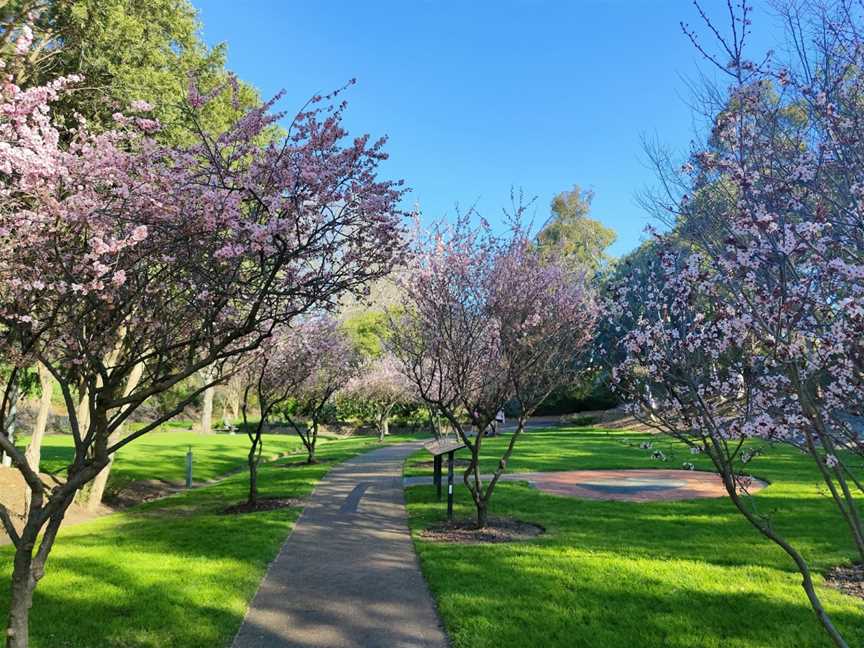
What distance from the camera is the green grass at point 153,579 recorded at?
5555mm

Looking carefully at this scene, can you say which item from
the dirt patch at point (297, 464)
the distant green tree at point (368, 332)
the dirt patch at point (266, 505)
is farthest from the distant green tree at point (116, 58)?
the distant green tree at point (368, 332)

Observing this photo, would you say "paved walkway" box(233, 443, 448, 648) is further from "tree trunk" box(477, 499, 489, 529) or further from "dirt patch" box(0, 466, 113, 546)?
"dirt patch" box(0, 466, 113, 546)

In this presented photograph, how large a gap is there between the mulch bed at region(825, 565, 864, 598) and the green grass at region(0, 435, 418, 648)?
652 cm

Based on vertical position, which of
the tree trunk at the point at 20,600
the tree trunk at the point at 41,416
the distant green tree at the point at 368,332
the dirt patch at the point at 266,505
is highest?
the distant green tree at the point at 368,332

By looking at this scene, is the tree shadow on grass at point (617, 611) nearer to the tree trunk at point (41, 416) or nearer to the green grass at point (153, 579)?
the green grass at point (153, 579)

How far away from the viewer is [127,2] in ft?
39.9

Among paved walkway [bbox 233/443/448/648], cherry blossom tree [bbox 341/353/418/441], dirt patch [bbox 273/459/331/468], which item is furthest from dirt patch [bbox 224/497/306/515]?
cherry blossom tree [bbox 341/353/418/441]

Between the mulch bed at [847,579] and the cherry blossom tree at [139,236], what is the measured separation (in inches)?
251

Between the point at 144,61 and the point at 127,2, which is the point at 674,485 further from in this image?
the point at 127,2

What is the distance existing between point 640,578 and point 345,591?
3.44 meters

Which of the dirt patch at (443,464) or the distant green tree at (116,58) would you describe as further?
the dirt patch at (443,464)

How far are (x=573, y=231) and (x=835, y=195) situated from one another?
5331 cm

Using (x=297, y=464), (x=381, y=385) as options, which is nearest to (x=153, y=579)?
(x=297, y=464)

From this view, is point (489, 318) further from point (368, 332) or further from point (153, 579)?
point (368, 332)
